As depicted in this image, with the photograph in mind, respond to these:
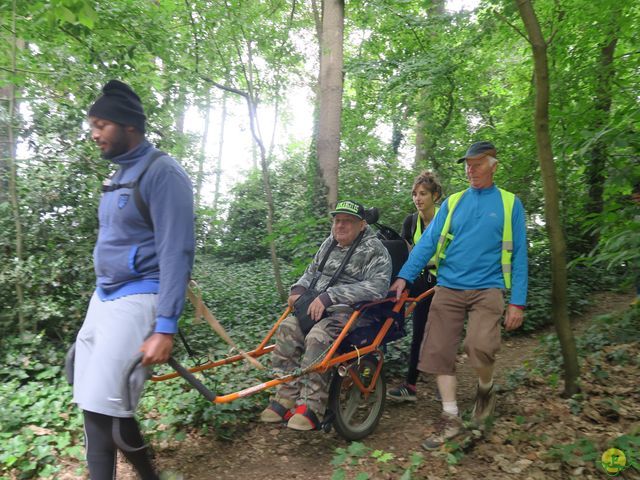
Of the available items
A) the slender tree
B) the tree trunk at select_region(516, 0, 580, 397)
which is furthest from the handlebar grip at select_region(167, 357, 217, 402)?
the slender tree

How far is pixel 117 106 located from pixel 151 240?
0.69 metres

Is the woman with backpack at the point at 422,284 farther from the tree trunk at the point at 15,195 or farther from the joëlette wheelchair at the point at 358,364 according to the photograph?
the tree trunk at the point at 15,195

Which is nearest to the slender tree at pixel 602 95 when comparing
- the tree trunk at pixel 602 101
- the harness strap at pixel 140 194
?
the tree trunk at pixel 602 101

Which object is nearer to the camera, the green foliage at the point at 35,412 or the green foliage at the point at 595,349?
the green foliage at the point at 35,412

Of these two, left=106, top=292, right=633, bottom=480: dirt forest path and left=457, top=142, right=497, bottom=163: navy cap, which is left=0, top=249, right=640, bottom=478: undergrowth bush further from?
left=457, top=142, right=497, bottom=163: navy cap

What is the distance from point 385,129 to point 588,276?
302 inches

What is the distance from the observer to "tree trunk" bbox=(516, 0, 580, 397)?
3.63 m

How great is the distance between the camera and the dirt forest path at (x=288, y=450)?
3.47 metres

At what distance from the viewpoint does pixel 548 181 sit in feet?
12.5

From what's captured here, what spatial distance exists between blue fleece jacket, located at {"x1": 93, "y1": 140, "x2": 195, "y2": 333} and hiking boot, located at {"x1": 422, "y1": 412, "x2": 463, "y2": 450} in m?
2.39

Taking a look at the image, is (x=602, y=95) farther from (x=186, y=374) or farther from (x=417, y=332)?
(x=186, y=374)

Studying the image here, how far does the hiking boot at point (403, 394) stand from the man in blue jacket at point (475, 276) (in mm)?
717

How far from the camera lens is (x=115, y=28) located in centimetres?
518

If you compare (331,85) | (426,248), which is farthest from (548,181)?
(331,85)
